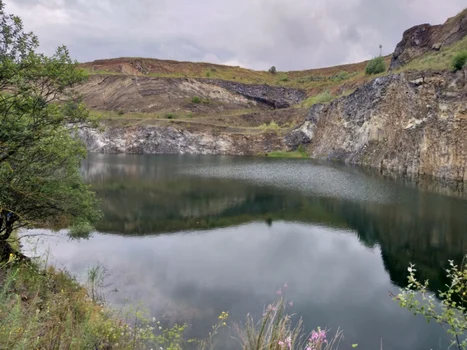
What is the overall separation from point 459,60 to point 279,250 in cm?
3103

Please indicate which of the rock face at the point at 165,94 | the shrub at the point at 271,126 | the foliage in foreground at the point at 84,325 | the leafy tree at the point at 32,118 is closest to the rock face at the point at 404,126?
the shrub at the point at 271,126

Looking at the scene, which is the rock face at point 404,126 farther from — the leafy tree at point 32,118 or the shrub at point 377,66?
the leafy tree at point 32,118

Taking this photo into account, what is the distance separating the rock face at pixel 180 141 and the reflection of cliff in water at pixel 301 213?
3179cm

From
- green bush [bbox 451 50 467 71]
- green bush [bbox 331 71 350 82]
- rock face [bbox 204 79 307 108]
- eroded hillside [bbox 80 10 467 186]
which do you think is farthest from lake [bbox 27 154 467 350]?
green bush [bbox 331 71 350 82]

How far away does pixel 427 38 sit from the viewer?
171 ft

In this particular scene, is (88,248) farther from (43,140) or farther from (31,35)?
(31,35)

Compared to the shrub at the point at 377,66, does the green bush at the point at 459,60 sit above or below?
below

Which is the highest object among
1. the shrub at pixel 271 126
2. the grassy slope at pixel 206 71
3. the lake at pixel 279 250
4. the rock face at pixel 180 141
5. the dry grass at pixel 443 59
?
the grassy slope at pixel 206 71

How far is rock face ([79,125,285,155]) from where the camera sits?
69.9 meters

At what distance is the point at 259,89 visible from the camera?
93.2 meters

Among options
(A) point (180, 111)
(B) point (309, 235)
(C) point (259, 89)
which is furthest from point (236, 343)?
(C) point (259, 89)

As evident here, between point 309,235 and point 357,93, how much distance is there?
1550 inches

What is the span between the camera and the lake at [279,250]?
11633 millimetres

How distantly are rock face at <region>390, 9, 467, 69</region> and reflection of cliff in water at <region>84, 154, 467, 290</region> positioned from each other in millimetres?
26303
